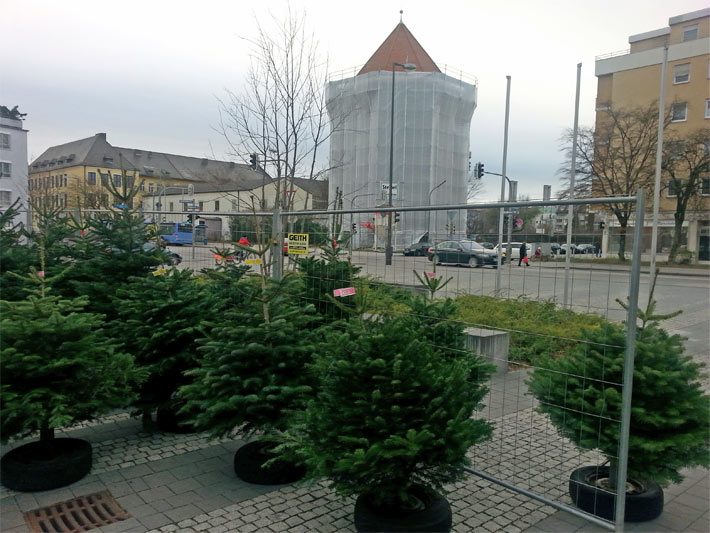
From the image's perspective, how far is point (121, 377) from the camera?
165 inches


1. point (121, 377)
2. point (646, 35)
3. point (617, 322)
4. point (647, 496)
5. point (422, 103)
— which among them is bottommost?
point (647, 496)

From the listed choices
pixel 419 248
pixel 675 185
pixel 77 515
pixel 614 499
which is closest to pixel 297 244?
pixel 419 248

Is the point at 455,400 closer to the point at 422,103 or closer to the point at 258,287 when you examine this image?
the point at 258,287

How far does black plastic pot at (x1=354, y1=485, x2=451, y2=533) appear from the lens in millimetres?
3064

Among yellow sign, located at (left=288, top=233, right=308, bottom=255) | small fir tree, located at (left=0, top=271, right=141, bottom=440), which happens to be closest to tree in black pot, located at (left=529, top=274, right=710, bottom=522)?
yellow sign, located at (left=288, top=233, right=308, bottom=255)

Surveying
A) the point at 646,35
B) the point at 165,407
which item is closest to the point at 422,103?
the point at 646,35

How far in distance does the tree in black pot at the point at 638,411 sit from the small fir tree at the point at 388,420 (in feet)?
2.31

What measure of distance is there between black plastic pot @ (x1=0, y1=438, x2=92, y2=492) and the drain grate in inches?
10.6

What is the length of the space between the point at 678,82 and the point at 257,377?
44807mm

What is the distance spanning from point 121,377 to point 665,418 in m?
3.90

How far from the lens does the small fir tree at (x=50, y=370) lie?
3674 millimetres

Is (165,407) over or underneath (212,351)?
underneath

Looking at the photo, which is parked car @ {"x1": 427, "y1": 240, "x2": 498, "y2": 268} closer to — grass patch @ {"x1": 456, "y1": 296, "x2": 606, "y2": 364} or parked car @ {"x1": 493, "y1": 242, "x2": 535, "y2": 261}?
parked car @ {"x1": 493, "y1": 242, "x2": 535, "y2": 261}

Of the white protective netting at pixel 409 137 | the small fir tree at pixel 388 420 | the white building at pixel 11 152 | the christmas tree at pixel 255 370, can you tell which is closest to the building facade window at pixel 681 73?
the white protective netting at pixel 409 137
